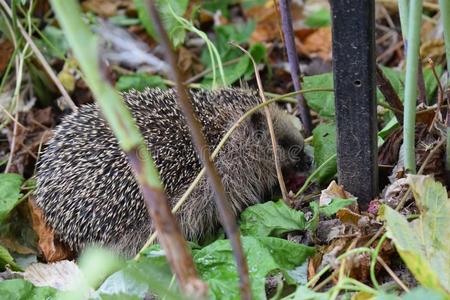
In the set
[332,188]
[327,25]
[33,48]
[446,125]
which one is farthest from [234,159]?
[327,25]

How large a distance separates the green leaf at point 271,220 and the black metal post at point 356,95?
0.77ft

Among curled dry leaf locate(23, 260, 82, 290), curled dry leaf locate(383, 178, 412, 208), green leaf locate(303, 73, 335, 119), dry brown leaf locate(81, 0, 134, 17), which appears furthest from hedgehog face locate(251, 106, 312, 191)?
dry brown leaf locate(81, 0, 134, 17)

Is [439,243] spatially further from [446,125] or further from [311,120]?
[311,120]

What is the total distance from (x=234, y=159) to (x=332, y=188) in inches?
28.5

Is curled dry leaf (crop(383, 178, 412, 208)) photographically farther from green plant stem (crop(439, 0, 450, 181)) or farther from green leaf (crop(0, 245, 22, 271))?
green leaf (crop(0, 245, 22, 271))

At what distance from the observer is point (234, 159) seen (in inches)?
132

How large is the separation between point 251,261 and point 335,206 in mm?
384

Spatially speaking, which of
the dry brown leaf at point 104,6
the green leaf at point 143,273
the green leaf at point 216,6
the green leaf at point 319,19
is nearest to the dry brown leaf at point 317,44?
the green leaf at point 319,19

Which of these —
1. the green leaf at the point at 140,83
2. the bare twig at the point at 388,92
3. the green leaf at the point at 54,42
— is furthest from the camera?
the green leaf at the point at 54,42

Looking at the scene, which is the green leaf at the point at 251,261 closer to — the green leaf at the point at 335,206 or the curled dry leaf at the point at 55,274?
the green leaf at the point at 335,206

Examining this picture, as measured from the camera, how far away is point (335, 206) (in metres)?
2.56

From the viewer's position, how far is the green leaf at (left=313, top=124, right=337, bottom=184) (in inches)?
120

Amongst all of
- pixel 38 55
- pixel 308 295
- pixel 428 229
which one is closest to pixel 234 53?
pixel 38 55

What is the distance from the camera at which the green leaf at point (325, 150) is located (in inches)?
120
